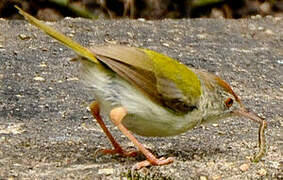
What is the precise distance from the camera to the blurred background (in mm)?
9766

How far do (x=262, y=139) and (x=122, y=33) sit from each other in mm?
2971

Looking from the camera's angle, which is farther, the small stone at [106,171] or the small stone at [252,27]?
the small stone at [252,27]

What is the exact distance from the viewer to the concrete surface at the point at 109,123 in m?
4.86

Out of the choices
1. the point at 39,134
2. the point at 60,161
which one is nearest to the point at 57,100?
the point at 39,134

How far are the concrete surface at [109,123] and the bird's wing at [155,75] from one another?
44 centimetres

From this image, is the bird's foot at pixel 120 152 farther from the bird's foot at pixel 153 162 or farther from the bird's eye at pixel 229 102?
the bird's eye at pixel 229 102

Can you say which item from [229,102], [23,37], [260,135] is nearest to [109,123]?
[229,102]

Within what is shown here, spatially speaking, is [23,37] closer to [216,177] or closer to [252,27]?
[252,27]

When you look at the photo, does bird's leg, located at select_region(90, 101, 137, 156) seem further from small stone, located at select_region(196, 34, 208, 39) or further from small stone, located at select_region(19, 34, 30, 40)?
small stone, located at select_region(196, 34, 208, 39)

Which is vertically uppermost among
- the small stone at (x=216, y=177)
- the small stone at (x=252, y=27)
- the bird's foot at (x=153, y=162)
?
the small stone at (x=252, y=27)

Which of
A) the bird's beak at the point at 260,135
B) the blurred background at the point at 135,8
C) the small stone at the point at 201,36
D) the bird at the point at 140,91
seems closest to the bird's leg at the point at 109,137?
the bird at the point at 140,91

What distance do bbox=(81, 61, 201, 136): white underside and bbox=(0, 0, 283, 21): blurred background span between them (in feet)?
16.3

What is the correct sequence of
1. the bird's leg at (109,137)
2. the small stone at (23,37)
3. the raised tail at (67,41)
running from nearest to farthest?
the raised tail at (67,41), the bird's leg at (109,137), the small stone at (23,37)

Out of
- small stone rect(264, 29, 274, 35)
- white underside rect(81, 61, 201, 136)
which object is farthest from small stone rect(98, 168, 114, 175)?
small stone rect(264, 29, 274, 35)
